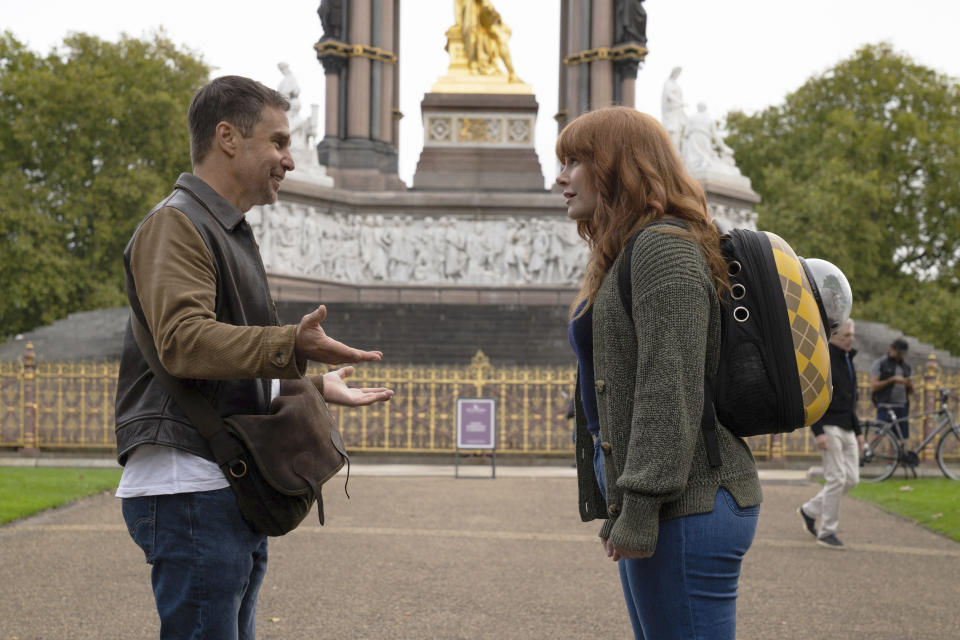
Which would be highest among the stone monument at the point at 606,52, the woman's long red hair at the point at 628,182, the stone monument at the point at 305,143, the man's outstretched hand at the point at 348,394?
the stone monument at the point at 606,52

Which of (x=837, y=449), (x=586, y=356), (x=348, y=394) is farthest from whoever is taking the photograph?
(x=837, y=449)

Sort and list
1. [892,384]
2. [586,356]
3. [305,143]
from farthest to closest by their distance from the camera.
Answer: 1. [305,143]
2. [892,384]
3. [586,356]

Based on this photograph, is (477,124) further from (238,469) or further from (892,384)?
(238,469)

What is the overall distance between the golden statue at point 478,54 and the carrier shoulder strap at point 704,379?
26.9 m

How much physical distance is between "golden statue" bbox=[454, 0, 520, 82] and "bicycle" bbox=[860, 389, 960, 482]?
17.2 metres

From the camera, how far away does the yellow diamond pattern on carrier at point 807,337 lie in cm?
271

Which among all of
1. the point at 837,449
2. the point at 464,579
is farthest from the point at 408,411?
the point at 464,579

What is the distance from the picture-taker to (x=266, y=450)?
8.81 ft

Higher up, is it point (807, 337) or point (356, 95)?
point (356, 95)

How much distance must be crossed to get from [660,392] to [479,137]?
87.7ft

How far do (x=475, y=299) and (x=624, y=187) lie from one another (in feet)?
79.1

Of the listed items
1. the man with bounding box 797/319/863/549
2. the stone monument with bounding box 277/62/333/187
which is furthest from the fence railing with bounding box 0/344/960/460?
the stone monument with bounding box 277/62/333/187

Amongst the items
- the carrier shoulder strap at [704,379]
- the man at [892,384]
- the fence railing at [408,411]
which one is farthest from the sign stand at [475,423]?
the carrier shoulder strap at [704,379]

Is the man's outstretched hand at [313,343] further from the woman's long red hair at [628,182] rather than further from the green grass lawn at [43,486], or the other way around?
the green grass lawn at [43,486]
